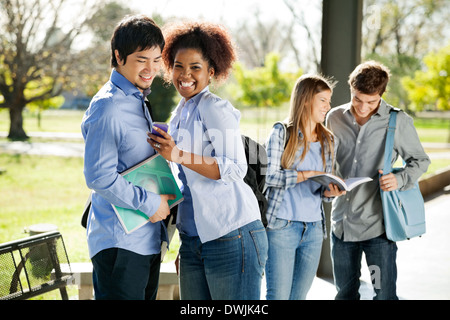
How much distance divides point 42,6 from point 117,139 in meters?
8.97

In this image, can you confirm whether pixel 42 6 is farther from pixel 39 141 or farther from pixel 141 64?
pixel 141 64

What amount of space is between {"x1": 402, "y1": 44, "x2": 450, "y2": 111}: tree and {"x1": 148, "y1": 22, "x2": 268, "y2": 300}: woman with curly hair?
33.5 feet

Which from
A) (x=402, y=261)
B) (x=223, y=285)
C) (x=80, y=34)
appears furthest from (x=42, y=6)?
(x=223, y=285)

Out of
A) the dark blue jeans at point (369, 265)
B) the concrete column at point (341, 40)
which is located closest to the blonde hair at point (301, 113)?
the dark blue jeans at point (369, 265)

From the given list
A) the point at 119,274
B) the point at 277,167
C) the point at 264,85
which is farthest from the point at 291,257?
the point at 264,85

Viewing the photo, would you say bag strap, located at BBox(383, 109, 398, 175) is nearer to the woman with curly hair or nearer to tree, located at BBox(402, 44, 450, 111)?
the woman with curly hair

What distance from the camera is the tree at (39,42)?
368 inches

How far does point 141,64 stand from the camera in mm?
1648

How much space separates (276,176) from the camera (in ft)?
7.86

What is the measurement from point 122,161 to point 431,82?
11.2 metres

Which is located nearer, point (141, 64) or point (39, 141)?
point (141, 64)

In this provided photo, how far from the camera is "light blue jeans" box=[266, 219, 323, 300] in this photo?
2.37 m

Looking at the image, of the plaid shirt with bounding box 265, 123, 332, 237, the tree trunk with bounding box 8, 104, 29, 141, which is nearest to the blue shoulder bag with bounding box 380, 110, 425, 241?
the plaid shirt with bounding box 265, 123, 332, 237
